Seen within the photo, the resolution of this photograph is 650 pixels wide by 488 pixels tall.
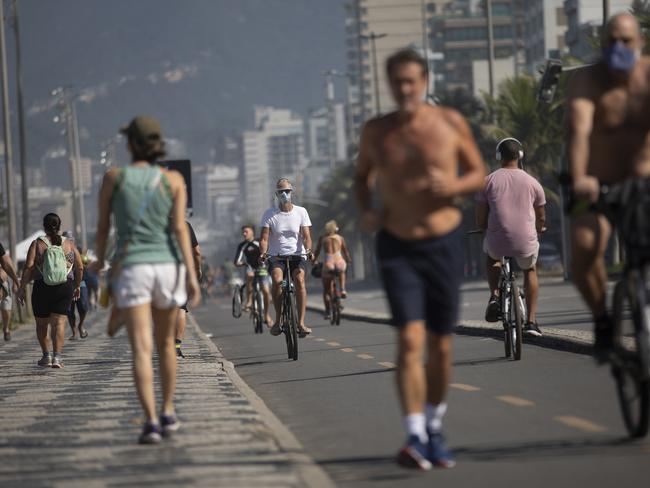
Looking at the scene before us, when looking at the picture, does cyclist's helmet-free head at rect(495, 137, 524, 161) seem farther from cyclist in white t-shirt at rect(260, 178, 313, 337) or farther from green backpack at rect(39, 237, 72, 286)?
green backpack at rect(39, 237, 72, 286)

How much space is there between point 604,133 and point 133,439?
3.27 metres

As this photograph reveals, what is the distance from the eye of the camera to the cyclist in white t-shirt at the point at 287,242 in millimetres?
18703

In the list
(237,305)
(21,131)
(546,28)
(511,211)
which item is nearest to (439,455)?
(511,211)

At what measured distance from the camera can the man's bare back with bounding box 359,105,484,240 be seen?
8156mm

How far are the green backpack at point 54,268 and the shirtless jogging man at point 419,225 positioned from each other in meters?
10.6

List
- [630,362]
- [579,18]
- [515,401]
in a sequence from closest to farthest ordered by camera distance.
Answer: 1. [630,362]
2. [515,401]
3. [579,18]

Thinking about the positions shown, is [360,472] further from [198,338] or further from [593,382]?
[198,338]

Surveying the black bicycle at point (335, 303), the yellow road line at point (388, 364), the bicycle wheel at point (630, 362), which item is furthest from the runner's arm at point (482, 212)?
the black bicycle at point (335, 303)

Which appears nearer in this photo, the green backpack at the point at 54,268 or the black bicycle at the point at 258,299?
the green backpack at the point at 54,268

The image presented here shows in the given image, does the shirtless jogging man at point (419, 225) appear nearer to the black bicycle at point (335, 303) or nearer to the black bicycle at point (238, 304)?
the black bicycle at point (335, 303)

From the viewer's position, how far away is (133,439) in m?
9.66

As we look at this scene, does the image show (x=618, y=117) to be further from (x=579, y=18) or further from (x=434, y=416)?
(x=579, y=18)

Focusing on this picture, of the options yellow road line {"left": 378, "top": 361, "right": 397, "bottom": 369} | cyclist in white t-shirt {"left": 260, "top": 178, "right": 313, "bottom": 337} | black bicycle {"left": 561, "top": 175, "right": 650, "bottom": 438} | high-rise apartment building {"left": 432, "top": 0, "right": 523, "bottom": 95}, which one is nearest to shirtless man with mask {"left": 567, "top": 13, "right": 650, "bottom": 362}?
black bicycle {"left": 561, "top": 175, "right": 650, "bottom": 438}

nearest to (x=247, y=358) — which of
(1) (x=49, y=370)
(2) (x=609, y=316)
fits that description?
(1) (x=49, y=370)
